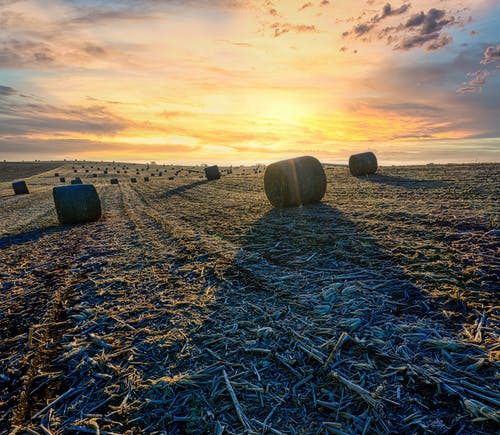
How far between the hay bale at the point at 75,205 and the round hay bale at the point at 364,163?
18690 mm

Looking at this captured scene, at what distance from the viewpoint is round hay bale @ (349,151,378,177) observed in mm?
23812

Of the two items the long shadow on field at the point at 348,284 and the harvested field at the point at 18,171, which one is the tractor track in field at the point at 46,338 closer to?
the long shadow on field at the point at 348,284

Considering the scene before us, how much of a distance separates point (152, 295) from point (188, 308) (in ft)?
3.12

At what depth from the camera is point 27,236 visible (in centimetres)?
1134

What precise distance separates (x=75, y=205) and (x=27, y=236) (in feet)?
7.89

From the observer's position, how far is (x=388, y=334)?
11.7 feet

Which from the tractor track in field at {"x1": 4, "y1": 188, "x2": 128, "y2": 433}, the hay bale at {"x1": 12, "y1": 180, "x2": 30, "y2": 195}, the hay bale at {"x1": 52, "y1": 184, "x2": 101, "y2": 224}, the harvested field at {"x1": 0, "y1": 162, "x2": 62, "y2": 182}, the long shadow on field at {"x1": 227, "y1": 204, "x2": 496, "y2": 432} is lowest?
the tractor track in field at {"x1": 4, "y1": 188, "x2": 128, "y2": 433}

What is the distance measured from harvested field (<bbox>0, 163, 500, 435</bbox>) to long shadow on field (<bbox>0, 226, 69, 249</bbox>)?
336 cm

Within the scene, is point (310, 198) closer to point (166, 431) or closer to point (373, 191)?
point (373, 191)

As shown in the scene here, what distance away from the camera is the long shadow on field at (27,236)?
1035 cm

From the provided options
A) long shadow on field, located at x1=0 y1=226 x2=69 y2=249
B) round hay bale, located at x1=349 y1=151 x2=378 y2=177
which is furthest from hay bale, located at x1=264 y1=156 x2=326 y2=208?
round hay bale, located at x1=349 y1=151 x2=378 y2=177

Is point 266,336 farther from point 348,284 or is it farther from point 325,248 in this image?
point 325,248

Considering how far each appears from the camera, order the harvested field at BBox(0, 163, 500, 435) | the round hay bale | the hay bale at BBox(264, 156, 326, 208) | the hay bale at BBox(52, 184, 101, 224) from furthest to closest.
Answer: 1. the round hay bale
2. the hay bale at BBox(52, 184, 101, 224)
3. the hay bale at BBox(264, 156, 326, 208)
4. the harvested field at BBox(0, 163, 500, 435)

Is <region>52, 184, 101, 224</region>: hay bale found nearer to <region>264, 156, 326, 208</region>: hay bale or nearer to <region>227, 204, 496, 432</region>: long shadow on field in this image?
<region>264, 156, 326, 208</region>: hay bale
